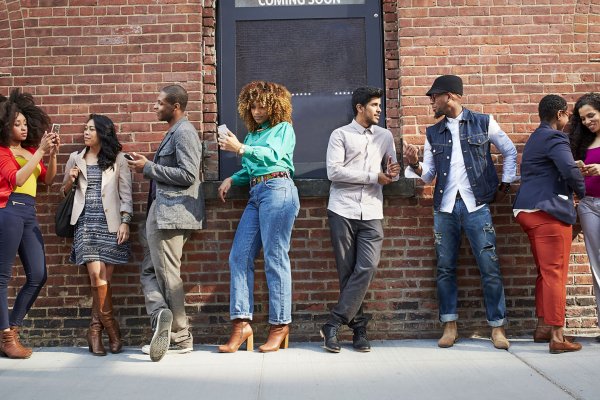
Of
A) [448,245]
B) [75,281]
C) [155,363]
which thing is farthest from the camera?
[75,281]

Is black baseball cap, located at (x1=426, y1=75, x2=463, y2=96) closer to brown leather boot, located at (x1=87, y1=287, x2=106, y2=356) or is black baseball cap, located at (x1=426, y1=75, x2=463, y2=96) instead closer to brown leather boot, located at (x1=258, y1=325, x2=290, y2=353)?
brown leather boot, located at (x1=258, y1=325, x2=290, y2=353)

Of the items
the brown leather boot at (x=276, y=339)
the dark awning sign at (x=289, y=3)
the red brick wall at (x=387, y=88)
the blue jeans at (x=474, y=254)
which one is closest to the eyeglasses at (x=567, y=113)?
the red brick wall at (x=387, y=88)

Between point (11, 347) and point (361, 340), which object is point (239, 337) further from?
point (11, 347)

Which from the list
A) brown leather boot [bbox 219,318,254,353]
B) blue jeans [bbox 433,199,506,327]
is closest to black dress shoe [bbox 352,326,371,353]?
blue jeans [bbox 433,199,506,327]

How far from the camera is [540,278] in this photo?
5.08 metres

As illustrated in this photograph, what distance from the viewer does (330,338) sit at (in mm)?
5012

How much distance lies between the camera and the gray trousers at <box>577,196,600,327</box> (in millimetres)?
5070

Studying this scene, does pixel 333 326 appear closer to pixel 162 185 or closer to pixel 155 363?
pixel 155 363

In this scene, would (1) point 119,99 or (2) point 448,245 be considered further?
(1) point 119,99

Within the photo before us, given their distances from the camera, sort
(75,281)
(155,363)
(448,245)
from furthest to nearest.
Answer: (75,281), (448,245), (155,363)

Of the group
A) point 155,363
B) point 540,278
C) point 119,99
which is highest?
point 119,99

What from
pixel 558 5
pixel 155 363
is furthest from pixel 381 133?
pixel 155 363

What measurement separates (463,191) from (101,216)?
9.70 ft

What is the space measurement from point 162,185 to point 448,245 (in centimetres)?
237
